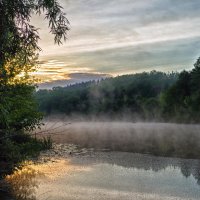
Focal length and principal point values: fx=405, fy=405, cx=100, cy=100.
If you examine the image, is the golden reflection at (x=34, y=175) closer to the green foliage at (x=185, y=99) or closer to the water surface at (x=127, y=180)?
the water surface at (x=127, y=180)

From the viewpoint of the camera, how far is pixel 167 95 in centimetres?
11044

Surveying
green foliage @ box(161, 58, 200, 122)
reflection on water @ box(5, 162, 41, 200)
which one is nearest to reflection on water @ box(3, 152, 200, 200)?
reflection on water @ box(5, 162, 41, 200)

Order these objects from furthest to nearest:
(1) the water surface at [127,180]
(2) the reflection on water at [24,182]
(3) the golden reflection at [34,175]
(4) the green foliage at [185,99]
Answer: (4) the green foliage at [185,99]
(3) the golden reflection at [34,175]
(2) the reflection on water at [24,182]
(1) the water surface at [127,180]

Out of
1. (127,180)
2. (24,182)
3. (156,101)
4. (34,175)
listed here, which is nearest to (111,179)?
(127,180)

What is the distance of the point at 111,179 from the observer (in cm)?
2523

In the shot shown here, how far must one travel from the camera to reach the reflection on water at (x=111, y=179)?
21.3m

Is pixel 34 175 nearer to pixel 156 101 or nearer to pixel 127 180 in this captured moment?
pixel 127 180

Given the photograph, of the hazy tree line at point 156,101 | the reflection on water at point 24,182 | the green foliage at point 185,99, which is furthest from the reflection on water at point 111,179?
the green foliage at point 185,99

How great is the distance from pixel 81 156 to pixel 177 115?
7055cm

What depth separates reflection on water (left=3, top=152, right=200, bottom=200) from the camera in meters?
21.3

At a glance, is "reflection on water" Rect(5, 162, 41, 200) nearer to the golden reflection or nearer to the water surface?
the golden reflection

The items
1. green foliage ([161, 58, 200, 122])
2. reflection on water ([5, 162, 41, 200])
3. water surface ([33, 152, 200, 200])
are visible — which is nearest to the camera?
water surface ([33, 152, 200, 200])

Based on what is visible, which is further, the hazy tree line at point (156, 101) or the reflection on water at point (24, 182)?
the hazy tree line at point (156, 101)

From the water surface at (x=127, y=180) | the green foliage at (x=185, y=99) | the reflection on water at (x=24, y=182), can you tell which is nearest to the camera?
the water surface at (x=127, y=180)
